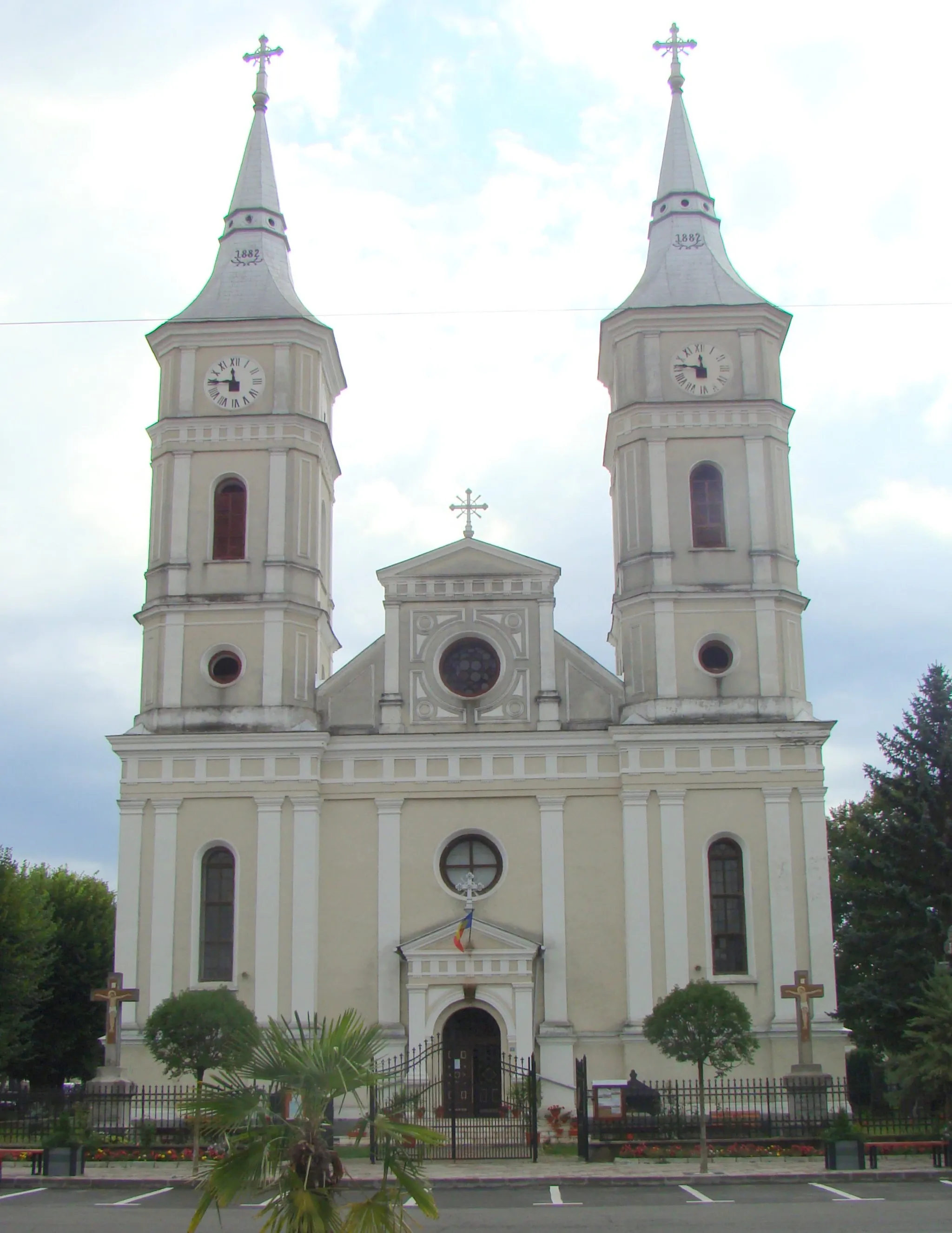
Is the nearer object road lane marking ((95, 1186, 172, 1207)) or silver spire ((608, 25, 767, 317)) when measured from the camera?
road lane marking ((95, 1186, 172, 1207))

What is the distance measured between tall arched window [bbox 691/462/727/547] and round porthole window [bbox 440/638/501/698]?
19.5ft

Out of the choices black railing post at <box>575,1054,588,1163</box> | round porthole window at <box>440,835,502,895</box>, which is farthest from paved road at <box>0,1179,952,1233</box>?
round porthole window at <box>440,835,502,895</box>

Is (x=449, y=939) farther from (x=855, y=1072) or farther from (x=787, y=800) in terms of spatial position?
(x=855, y=1072)

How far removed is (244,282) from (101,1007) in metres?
24.2

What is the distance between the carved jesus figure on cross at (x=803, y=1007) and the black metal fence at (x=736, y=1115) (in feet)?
2.51

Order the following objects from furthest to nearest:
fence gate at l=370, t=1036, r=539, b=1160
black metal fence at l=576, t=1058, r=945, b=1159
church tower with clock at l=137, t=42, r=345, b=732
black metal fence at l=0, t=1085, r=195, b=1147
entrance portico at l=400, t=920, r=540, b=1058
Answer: church tower with clock at l=137, t=42, r=345, b=732 → entrance portico at l=400, t=920, r=540, b=1058 → black metal fence at l=0, t=1085, r=195, b=1147 → black metal fence at l=576, t=1058, r=945, b=1159 → fence gate at l=370, t=1036, r=539, b=1160

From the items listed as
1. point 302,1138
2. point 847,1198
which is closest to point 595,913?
point 847,1198

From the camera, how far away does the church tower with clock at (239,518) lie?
112 ft

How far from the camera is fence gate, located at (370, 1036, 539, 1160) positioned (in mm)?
25297

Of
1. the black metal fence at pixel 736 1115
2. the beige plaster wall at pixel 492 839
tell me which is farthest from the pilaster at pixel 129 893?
the black metal fence at pixel 736 1115

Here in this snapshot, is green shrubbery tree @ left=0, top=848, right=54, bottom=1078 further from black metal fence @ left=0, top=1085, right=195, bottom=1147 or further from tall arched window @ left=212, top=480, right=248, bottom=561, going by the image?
tall arched window @ left=212, top=480, right=248, bottom=561

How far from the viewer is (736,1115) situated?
28.5 metres

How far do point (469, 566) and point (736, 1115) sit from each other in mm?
14228

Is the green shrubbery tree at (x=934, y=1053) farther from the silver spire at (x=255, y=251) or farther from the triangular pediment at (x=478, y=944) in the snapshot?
the silver spire at (x=255, y=251)
